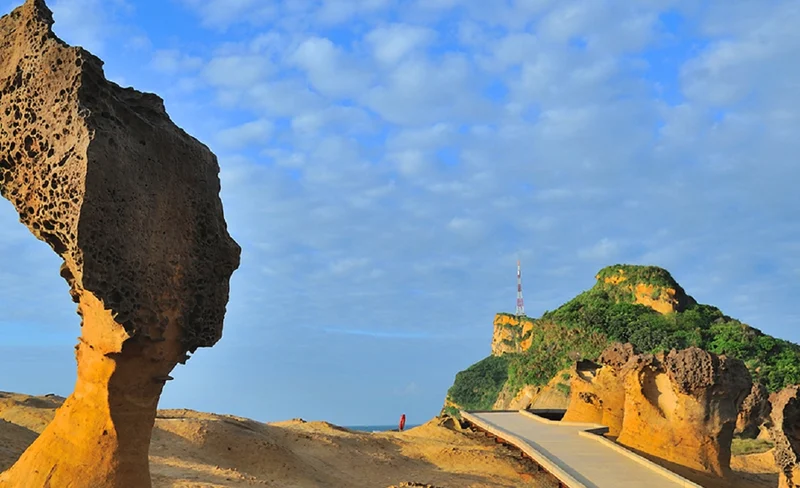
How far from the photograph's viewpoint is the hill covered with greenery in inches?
1184

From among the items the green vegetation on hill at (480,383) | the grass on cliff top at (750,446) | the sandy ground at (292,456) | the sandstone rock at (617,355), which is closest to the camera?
the sandy ground at (292,456)

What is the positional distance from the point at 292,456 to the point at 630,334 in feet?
81.0

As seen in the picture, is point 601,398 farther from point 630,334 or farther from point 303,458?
point 630,334

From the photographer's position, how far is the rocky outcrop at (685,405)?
1201 centimetres

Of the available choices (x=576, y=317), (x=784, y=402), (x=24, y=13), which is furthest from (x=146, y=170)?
(x=576, y=317)

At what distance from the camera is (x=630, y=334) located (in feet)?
110

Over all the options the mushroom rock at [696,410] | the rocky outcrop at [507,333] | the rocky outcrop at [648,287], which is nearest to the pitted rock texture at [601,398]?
the mushroom rock at [696,410]

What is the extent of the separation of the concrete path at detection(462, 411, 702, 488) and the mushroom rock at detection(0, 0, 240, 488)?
6.75 meters

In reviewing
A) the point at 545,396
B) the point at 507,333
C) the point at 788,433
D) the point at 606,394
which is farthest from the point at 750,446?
the point at 507,333

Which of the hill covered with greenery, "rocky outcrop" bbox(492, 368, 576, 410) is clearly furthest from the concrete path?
the hill covered with greenery

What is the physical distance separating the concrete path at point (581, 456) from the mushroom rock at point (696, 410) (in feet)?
3.19

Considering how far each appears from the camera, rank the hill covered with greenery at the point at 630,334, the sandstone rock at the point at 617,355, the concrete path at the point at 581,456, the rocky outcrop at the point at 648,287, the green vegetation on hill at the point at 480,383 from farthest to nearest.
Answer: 1. the green vegetation on hill at the point at 480,383
2. the rocky outcrop at the point at 648,287
3. the hill covered with greenery at the point at 630,334
4. the sandstone rock at the point at 617,355
5. the concrete path at the point at 581,456

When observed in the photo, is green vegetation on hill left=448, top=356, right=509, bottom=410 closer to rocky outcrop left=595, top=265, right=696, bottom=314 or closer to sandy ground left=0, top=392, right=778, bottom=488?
rocky outcrop left=595, top=265, right=696, bottom=314

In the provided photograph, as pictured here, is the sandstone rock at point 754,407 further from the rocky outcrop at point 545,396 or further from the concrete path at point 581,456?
the rocky outcrop at point 545,396
